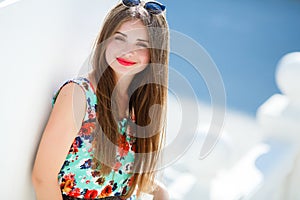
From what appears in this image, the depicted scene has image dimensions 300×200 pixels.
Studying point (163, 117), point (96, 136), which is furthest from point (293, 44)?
point (96, 136)

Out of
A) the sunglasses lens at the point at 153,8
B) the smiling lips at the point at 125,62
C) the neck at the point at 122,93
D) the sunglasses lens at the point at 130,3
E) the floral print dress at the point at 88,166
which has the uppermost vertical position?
the sunglasses lens at the point at 130,3

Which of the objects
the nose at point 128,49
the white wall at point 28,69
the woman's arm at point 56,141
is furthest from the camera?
the nose at point 128,49

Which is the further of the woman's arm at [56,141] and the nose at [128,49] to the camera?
the nose at [128,49]

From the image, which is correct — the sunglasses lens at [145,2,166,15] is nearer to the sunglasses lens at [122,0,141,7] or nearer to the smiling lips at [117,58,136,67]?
the sunglasses lens at [122,0,141,7]

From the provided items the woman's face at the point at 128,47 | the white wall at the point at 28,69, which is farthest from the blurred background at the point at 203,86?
the woman's face at the point at 128,47

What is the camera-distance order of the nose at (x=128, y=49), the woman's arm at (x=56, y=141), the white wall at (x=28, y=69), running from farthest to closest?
the nose at (x=128, y=49) < the woman's arm at (x=56, y=141) < the white wall at (x=28, y=69)

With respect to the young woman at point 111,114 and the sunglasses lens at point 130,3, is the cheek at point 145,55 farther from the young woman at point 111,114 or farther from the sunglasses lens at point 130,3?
the sunglasses lens at point 130,3


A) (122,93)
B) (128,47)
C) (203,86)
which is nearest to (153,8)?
(128,47)

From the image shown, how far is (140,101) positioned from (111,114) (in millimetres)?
105

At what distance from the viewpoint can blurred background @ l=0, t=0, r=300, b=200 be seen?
94 cm

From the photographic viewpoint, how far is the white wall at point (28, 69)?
89 cm

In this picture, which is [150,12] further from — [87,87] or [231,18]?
[231,18]

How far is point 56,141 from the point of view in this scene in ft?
3.41

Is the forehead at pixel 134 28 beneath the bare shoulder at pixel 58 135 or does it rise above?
above
